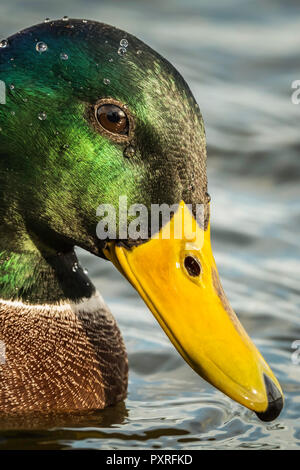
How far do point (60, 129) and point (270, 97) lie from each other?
518 cm

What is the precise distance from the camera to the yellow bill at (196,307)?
13.8 ft

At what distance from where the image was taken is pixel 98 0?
10469 millimetres

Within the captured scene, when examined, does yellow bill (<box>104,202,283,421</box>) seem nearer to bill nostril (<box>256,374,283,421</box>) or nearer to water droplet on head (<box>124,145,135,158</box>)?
bill nostril (<box>256,374,283,421</box>)

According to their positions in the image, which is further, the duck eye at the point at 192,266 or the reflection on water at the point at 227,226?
the reflection on water at the point at 227,226

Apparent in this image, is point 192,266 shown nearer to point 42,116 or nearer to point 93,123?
point 93,123

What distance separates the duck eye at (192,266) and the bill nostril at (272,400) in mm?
484

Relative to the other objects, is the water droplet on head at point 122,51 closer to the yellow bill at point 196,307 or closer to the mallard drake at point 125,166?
the mallard drake at point 125,166

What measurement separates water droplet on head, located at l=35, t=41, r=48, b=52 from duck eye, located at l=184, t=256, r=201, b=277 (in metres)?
0.99


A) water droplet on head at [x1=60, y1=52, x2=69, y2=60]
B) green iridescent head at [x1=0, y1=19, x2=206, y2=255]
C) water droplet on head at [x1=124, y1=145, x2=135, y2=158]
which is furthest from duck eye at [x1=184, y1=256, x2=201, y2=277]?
water droplet on head at [x1=60, y1=52, x2=69, y2=60]

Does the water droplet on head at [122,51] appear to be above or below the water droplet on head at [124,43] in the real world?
below

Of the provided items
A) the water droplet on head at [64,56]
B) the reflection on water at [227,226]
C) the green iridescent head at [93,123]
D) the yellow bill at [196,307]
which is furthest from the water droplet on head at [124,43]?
the reflection on water at [227,226]

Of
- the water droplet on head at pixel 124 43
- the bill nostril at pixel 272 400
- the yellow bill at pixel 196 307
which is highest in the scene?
the water droplet on head at pixel 124 43

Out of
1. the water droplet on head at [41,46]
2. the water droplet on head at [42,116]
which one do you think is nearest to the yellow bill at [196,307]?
the water droplet on head at [42,116]
